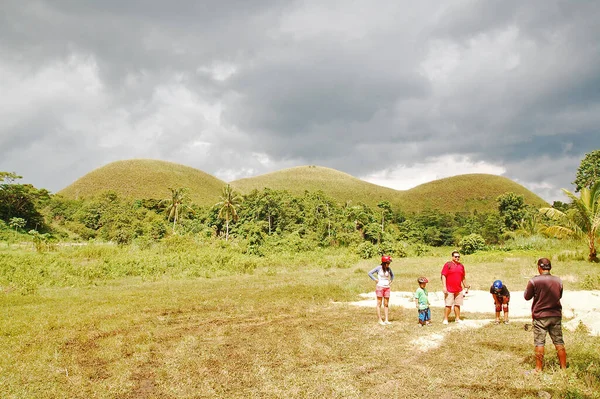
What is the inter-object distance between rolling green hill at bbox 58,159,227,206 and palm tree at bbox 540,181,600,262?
325 feet

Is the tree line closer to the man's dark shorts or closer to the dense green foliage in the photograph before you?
the dense green foliage

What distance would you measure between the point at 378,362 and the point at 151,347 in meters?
6.22

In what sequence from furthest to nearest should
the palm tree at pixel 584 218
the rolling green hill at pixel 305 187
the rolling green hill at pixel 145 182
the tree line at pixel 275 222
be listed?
the rolling green hill at pixel 305 187, the rolling green hill at pixel 145 182, the tree line at pixel 275 222, the palm tree at pixel 584 218

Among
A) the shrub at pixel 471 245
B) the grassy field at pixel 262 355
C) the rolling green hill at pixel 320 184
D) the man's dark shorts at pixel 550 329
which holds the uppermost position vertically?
the rolling green hill at pixel 320 184

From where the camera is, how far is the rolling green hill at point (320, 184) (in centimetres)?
14112

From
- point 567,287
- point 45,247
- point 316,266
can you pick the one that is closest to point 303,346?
point 567,287

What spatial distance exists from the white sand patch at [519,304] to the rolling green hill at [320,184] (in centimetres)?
11286

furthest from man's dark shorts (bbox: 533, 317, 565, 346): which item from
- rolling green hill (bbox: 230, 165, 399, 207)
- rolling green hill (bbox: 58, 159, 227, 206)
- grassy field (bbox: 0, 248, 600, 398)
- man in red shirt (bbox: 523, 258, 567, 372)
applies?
rolling green hill (bbox: 230, 165, 399, 207)

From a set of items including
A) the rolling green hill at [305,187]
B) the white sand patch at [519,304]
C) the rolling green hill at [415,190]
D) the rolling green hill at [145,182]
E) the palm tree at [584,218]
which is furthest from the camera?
the rolling green hill at [415,190]

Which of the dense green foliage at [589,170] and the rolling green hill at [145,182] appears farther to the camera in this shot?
the rolling green hill at [145,182]

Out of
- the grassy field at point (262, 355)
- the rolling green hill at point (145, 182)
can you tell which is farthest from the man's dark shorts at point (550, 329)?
the rolling green hill at point (145, 182)

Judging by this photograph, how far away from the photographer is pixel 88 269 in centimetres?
2989

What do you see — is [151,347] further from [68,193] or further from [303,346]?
[68,193]

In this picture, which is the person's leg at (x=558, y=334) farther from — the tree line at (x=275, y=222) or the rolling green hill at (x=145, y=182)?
the rolling green hill at (x=145, y=182)
